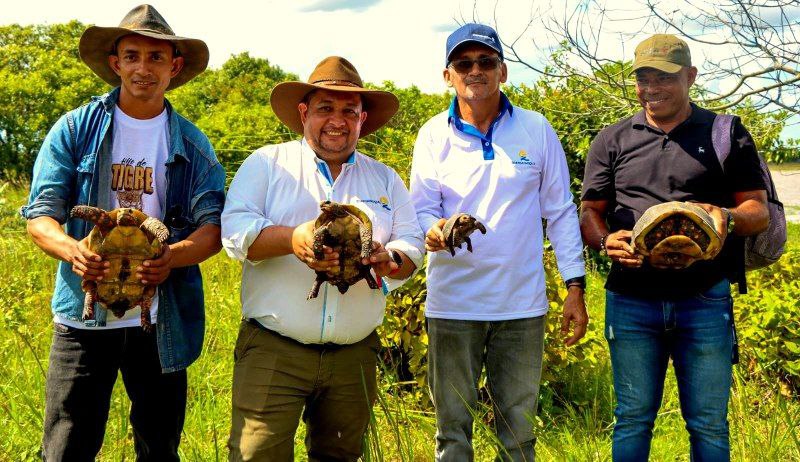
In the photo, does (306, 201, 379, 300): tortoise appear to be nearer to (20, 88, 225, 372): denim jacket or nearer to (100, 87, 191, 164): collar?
(20, 88, 225, 372): denim jacket

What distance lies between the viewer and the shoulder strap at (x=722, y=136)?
326 centimetres

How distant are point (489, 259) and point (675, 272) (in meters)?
0.84

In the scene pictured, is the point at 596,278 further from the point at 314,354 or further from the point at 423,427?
the point at 314,354

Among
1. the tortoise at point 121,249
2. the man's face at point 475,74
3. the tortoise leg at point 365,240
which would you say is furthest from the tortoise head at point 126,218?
the man's face at point 475,74

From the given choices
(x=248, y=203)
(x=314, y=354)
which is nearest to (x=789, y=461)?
(x=314, y=354)

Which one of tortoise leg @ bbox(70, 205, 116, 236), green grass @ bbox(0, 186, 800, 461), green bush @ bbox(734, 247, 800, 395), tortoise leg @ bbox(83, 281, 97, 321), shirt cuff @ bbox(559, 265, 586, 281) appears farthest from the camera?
green bush @ bbox(734, 247, 800, 395)

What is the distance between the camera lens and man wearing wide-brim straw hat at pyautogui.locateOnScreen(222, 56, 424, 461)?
10.1 feet

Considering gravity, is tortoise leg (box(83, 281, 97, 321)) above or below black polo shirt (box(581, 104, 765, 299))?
below

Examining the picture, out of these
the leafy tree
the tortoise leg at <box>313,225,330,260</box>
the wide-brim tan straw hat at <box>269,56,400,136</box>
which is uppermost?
the leafy tree

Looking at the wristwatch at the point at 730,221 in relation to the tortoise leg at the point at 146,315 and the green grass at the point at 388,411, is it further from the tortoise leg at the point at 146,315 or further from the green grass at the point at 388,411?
the tortoise leg at the point at 146,315

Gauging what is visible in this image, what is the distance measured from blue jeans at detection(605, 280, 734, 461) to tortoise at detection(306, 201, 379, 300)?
4.15 ft

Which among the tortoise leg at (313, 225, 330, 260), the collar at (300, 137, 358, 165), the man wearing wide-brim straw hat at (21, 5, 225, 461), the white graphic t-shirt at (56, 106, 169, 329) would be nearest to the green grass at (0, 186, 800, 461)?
the man wearing wide-brim straw hat at (21, 5, 225, 461)

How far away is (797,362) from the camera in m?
5.09

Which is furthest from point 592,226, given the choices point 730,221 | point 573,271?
point 730,221
